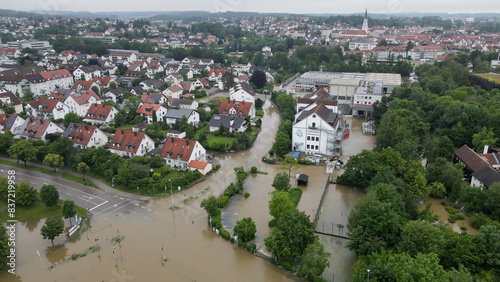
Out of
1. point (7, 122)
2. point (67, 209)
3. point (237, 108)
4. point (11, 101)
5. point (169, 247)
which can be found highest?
point (11, 101)

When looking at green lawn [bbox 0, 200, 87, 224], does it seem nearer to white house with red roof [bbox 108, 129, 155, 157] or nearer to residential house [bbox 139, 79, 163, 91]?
white house with red roof [bbox 108, 129, 155, 157]

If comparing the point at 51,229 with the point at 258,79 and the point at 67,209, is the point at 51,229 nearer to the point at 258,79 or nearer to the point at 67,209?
the point at 67,209

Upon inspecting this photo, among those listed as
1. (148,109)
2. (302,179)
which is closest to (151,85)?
(148,109)

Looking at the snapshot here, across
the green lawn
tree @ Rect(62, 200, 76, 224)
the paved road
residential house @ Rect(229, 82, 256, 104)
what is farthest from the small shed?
residential house @ Rect(229, 82, 256, 104)

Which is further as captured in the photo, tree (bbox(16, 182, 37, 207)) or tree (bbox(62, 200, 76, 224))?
tree (bbox(16, 182, 37, 207))

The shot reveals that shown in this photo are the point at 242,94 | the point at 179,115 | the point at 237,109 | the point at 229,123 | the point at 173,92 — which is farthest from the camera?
the point at 173,92

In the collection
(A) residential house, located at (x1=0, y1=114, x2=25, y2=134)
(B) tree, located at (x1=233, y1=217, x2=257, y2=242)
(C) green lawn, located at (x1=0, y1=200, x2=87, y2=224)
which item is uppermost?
(A) residential house, located at (x1=0, y1=114, x2=25, y2=134)

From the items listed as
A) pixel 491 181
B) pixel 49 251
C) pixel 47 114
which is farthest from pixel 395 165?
pixel 47 114

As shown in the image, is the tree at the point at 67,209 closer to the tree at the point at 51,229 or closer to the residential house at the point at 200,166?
the tree at the point at 51,229
